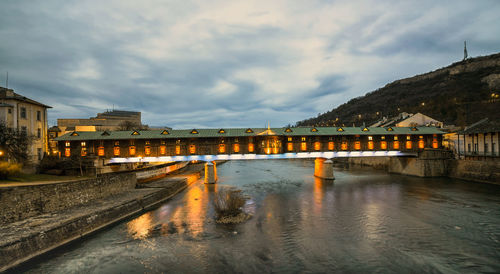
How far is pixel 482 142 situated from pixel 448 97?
79.4 meters

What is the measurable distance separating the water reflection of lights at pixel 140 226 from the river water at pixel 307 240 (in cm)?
7

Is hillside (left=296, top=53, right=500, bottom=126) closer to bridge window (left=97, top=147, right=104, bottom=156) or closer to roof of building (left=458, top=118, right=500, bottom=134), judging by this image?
roof of building (left=458, top=118, right=500, bottom=134)

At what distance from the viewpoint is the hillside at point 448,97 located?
253 ft

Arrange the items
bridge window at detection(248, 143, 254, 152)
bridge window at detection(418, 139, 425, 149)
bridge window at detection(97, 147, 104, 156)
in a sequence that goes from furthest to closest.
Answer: bridge window at detection(418, 139, 425, 149) < bridge window at detection(248, 143, 254, 152) < bridge window at detection(97, 147, 104, 156)

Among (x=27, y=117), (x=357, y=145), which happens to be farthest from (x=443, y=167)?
(x=27, y=117)

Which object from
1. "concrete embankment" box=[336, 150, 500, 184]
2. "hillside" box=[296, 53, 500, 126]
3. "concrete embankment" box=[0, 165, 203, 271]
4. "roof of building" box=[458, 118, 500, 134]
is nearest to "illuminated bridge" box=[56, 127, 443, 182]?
"concrete embankment" box=[336, 150, 500, 184]

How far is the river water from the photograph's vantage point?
46.5 feet

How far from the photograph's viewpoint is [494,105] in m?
74.2

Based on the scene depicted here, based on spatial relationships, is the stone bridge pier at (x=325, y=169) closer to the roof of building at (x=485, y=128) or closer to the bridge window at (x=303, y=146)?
the bridge window at (x=303, y=146)

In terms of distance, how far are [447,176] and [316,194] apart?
86.9 ft

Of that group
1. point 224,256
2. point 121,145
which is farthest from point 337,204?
point 121,145

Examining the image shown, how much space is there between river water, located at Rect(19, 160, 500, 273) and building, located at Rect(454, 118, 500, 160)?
995cm

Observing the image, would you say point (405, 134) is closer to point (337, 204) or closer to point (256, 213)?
point (337, 204)

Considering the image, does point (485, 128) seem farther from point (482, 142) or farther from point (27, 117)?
point (27, 117)
